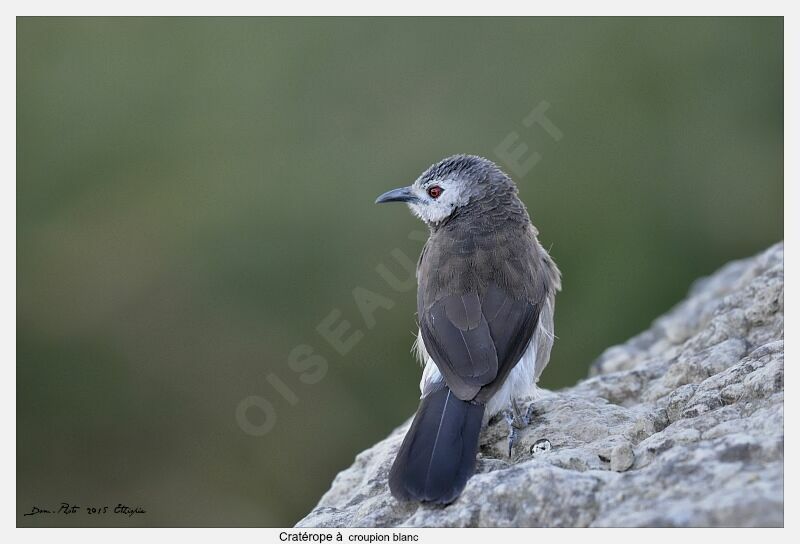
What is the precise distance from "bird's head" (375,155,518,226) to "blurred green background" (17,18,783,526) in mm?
2979

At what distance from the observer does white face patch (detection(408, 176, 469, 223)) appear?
247 inches

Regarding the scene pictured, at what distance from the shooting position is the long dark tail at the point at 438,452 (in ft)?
13.0

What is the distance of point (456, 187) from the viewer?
6289 millimetres

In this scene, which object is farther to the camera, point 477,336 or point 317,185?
point 317,185

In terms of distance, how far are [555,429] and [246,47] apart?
656 cm

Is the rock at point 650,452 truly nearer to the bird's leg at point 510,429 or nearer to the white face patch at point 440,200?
the bird's leg at point 510,429

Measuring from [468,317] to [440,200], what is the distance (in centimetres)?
155

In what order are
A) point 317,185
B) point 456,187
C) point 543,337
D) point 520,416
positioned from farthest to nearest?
1. point 317,185
2. point 456,187
3. point 543,337
4. point 520,416

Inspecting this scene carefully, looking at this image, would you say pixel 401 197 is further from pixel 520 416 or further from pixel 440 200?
pixel 520 416

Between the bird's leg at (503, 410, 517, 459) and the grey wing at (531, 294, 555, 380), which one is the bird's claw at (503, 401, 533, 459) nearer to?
the bird's leg at (503, 410, 517, 459)

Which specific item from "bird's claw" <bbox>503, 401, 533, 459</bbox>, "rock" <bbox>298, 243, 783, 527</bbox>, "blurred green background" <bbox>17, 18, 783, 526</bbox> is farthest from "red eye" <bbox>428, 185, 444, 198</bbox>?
"blurred green background" <bbox>17, 18, 783, 526</bbox>

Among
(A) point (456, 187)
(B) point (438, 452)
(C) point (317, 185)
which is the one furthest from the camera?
(C) point (317, 185)

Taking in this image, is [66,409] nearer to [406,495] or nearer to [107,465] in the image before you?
[107,465]
